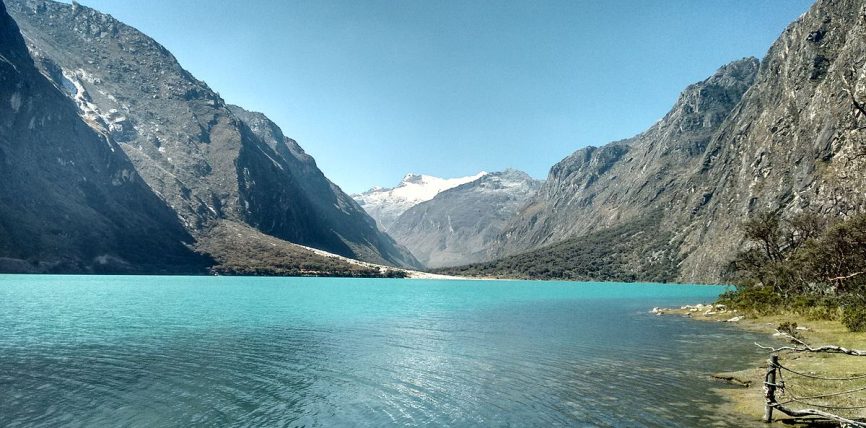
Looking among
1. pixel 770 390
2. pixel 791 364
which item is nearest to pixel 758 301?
pixel 791 364

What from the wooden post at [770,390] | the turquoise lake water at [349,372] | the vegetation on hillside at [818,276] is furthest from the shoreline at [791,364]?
the vegetation on hillside at [818,276]

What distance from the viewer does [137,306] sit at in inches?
2985

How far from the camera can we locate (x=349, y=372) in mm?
33125

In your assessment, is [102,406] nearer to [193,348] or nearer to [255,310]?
[193,348]

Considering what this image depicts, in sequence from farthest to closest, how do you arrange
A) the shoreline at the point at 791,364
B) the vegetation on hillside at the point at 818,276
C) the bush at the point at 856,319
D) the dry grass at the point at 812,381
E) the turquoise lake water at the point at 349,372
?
1. the vegetation on hillside at the point at 818,276
2. the bush at the point at 856,319
3. the turquoise lake water at the point at 349,372
4. the shoreline at the point at 791,364
5. the dry grass at the point at 812,381

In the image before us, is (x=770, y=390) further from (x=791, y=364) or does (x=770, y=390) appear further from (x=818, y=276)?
(x=818, y=276)

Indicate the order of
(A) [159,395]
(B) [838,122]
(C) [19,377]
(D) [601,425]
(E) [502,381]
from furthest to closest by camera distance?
(B) [838,122] < (E) [502,381] < (C) [19,377] < (A) [159,395] < (D) [601,425]

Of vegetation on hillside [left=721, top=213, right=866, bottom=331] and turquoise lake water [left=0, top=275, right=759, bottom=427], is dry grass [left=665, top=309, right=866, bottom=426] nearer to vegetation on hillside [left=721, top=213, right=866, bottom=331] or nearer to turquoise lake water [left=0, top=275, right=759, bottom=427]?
turquoise lake water [left=0, top=275, right=759, bottom=427]

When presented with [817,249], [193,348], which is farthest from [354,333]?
[817,249]

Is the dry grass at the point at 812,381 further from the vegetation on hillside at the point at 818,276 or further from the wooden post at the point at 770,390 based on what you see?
the vegetation on hillside at the point at 818,276

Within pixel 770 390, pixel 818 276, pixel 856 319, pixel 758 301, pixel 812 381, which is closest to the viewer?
pixel 770 390

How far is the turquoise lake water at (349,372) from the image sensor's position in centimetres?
2331

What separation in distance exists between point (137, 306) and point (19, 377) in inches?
2043

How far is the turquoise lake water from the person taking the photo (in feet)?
76.5
